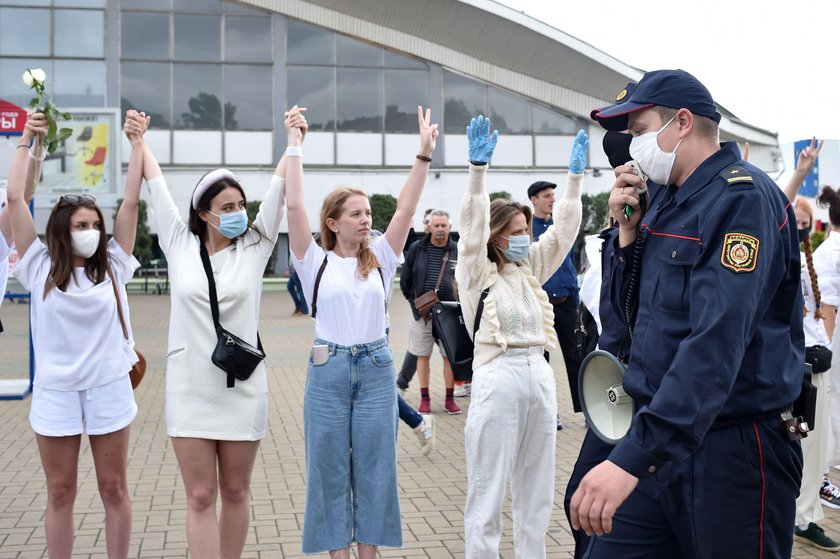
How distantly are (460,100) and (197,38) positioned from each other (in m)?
11.9

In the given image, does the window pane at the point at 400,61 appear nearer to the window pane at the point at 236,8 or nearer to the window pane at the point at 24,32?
the window pane at the point at 236,8

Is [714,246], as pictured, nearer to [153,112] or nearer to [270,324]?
[270,324]

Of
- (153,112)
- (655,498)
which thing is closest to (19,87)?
(153,112)

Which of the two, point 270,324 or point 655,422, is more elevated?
point 655,422

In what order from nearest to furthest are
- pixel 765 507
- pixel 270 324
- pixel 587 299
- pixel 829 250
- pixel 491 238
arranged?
pixel 765 507
pixel 491 238
pixel 829 250
pixel 587 299
pixel 270 324

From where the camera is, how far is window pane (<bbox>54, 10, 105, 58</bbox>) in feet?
126

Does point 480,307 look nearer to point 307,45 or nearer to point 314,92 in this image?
point 314,92

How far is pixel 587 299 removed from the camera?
25.6ft

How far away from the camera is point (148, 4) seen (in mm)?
39031

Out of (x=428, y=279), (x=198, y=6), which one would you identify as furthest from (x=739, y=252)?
(x=198, y=6)

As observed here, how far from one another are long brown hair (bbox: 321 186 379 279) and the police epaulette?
231 centimetres

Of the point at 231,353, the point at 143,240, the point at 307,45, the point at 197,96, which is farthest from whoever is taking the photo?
the point at 307,45

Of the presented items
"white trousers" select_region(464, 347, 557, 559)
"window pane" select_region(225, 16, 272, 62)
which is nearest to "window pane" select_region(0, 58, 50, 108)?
"window pane" select_region(225, 16, 272, 62)

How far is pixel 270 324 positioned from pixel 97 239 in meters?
16.1
